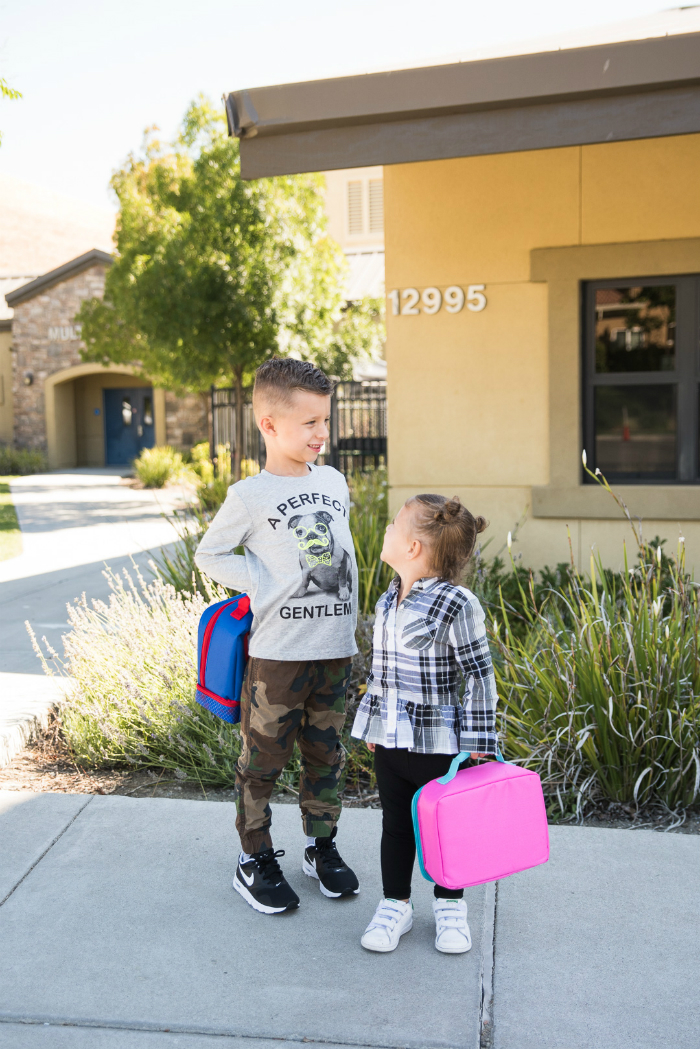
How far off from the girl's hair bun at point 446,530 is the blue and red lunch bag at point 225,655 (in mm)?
638

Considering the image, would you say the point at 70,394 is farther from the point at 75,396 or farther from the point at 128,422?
the point at 128,422

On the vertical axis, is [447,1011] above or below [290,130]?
below

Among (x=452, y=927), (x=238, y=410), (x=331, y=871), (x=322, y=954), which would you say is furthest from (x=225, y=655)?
(x=238, y=410)

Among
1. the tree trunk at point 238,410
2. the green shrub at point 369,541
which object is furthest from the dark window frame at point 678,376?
the tree trunk at point 238,410

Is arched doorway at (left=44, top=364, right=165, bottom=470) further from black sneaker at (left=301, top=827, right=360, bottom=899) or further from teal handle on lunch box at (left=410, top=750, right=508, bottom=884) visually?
teal handle on lunch box at (left=410, top=750, right=508, bottom=884)

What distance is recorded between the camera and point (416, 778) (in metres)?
2.51

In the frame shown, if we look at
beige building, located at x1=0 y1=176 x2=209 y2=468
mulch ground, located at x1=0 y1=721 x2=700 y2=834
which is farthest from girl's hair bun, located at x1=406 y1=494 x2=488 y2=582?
beige building, located at x1=0 y1=176 x2=209 y2=468

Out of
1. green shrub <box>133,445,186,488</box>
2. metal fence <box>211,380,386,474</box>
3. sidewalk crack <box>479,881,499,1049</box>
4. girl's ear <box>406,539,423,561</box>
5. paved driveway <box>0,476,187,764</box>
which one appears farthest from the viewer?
green shrub <box>133,445,186,488</box>

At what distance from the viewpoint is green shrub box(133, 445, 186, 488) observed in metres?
19.8

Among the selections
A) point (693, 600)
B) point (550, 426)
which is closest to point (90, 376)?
point (550, 426)

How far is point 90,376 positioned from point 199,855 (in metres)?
25.2

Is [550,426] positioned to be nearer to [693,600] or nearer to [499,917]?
[693,600]

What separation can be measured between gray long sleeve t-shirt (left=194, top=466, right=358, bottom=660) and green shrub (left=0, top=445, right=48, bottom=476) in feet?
74.2

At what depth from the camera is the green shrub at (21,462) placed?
77.9 ft
